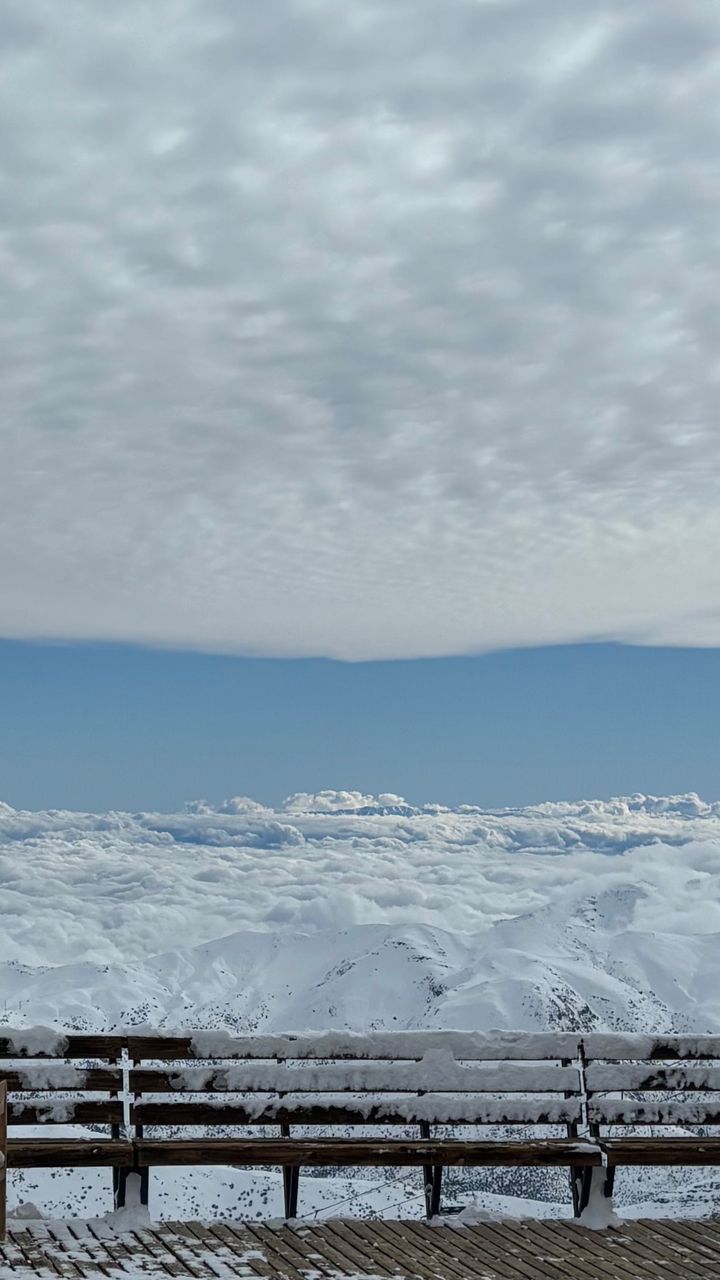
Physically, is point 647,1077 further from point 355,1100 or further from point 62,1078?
point 62,1078

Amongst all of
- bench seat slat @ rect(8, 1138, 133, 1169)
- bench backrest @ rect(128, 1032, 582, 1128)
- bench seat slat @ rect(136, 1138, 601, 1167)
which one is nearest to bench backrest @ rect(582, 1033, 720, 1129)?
bench backrest @ rect(128, 1032, 582, 1128)

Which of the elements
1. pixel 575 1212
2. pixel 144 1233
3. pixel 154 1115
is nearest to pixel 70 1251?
pixel 144 1233

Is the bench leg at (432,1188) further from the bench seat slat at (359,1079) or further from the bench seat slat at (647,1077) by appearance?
the bench seat slat at (647,1077)

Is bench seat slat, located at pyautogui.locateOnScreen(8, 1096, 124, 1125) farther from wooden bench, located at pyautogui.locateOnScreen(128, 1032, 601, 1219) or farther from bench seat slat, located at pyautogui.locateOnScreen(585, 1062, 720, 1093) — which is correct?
bench seat slat, located at pyautogui.locateOnScreen(585, 1062, 720, 1093)

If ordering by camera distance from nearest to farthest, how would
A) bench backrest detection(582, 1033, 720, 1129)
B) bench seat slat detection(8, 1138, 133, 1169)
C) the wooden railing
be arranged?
bench seat slat detection(8, 1138, 133, 1169), the wooden railing, bench backrest detection(582, 1033, 720, 1129)

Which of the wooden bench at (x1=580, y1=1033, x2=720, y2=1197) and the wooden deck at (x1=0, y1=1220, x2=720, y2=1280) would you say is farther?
the wooden bench at (x1=580, y1=1033, x2=720, y2=1197)

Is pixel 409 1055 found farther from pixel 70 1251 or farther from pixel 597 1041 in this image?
pixel 70 1251
